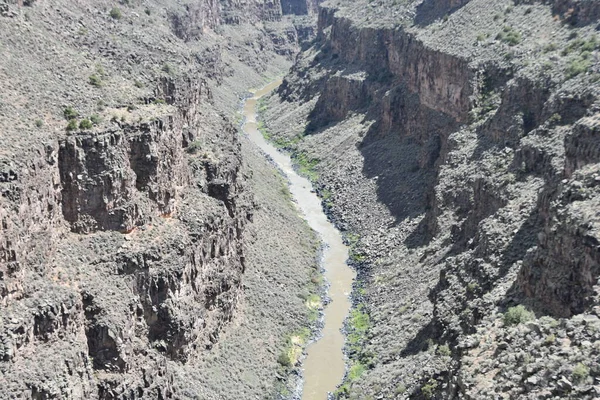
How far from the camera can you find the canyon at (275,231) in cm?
5053

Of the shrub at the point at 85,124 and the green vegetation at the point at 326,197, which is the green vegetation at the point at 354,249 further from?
the shrub at the point at 85,124

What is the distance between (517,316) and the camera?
51.1 meters

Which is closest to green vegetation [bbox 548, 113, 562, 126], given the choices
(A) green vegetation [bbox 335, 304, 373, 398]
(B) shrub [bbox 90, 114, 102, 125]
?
(A) green vegetation [bbox 335, 304, 373, 398]

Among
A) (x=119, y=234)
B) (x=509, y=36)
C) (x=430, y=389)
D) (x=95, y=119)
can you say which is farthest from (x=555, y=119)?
(x=95, y=119)

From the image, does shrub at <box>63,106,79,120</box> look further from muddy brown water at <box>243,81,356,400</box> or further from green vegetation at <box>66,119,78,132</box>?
muddy brown water at <box>243,81,356,400</box>

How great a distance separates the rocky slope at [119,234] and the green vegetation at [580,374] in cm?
3145

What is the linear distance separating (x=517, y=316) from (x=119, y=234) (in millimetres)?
31928

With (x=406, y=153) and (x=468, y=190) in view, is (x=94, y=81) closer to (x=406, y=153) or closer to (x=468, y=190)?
(x=468, y=190)

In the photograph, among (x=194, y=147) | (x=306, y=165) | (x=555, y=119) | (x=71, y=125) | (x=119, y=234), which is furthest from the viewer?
(x=306, y=165)

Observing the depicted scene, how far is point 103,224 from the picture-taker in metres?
60.5

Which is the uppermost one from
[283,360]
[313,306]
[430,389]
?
[430,389]

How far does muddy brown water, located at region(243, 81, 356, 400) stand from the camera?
7212cm

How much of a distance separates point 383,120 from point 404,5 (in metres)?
33.2

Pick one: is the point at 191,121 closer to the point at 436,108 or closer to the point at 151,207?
the point at 151,207
